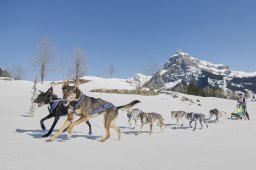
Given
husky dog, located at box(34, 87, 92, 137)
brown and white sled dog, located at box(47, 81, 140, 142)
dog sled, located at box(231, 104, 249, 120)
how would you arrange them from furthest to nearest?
dog sled, located at box(231, 104, 249, 120), husky dog, located at box(34, 87, 92, 137), brown and white sled dog, located at box(47, 81, 140, 142)

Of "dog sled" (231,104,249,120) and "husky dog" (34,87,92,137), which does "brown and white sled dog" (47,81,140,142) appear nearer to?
"husky dog" (34,87,92,137)

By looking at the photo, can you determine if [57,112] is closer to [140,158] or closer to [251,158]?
[140,158]

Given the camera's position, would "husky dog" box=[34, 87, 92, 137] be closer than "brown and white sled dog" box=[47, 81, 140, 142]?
No

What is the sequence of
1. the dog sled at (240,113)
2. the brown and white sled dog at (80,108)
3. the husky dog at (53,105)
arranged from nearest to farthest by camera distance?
the brown and white sled dog at (80,108), the husky dog at (53,105), the dog sled at (240,113)

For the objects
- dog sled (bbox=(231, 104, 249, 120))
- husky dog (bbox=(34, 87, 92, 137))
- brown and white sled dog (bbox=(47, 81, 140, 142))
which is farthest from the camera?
dog sled (bbox=(231, 104, 249, 120))

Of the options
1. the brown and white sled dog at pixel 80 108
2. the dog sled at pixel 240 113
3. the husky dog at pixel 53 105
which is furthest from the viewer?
the dog sled at pixel 240 113

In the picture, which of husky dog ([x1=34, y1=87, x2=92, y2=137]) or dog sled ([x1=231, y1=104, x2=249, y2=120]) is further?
dog sled ([x1=231, y1=104, x2=249, y2=120])

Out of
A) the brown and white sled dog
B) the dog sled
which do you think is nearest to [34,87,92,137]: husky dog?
the brown and white sled dog

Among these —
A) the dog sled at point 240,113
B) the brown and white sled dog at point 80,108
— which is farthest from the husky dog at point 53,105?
the dog sled at point 240,113

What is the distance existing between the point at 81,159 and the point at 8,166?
1.65 meters

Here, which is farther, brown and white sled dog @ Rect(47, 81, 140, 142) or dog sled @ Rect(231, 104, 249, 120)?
dog sled @ Rect(231, 104, 249, 120)

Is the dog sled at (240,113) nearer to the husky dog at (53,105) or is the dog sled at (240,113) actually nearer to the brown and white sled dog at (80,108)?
the brown and white sled dog at (80,108)

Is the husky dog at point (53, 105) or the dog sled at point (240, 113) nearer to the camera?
the husky dog at point (53, 105)

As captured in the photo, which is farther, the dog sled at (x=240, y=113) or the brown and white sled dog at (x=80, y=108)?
the dog sled at (x=240, y=113)
